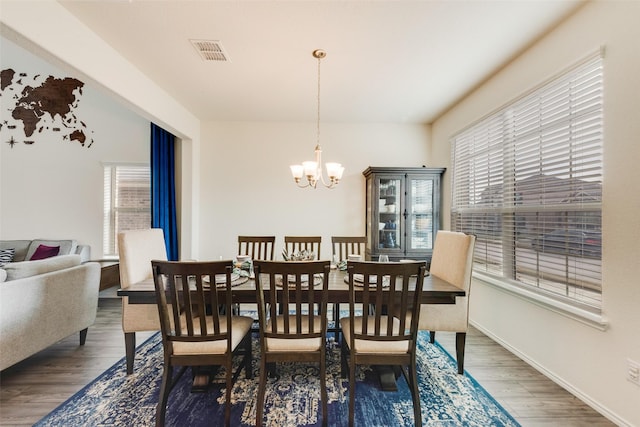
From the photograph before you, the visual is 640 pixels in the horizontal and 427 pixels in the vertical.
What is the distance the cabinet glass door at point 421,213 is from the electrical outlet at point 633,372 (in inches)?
88.2

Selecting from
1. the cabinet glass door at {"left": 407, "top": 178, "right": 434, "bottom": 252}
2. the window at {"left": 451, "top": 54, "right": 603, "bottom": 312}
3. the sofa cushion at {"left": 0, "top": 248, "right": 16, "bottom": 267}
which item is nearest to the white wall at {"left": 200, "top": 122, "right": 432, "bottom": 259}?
the cabinet glass door at {"left": 407, "top": 178, "right": 434, "bottom": 252}

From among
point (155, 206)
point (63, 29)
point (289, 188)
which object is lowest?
point (155, 206)

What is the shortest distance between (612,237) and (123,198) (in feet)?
18.5

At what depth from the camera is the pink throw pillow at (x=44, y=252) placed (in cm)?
372

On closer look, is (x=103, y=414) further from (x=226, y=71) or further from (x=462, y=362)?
(x=226, y=71)

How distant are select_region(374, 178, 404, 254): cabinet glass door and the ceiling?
109 centimetres

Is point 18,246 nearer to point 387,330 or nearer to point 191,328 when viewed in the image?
point 191,328

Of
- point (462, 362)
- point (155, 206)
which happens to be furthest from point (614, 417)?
point (155, 206)

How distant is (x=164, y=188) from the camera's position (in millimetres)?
3961

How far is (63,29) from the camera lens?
1.89 meters

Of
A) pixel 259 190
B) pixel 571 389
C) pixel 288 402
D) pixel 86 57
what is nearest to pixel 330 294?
pixel 288 402

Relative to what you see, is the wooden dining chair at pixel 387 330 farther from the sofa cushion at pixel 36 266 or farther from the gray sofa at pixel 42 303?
the sofa cushion at pixel 36 266

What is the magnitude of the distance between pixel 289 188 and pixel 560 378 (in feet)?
11.6

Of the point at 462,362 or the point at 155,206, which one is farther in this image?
the point at 155,206
